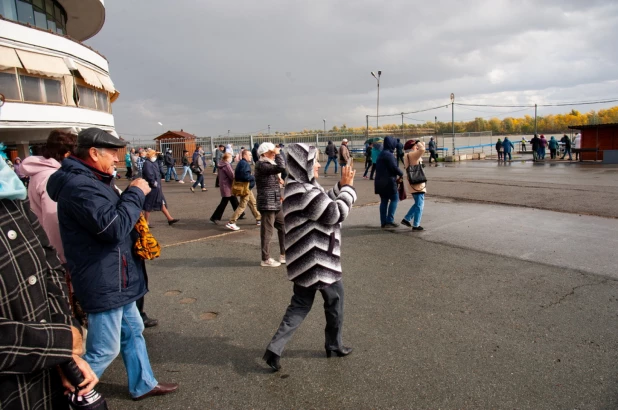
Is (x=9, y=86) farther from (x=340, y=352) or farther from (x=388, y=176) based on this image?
(x=340, y=352)

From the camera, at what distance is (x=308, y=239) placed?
3295 millimetres

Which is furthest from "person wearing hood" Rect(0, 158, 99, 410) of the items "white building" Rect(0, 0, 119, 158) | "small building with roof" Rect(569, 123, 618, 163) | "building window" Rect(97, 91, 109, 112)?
"building window" Rect(97, 91, 109, 112)

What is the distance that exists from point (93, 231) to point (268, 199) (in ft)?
12.5

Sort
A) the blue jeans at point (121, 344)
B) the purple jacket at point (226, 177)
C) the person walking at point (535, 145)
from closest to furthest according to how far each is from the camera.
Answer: the blue jeans at point (121, 344), the purple jacket at point (226, 177), the person walking at point (535, 145)

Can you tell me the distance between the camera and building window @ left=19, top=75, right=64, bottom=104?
2025 centimetres

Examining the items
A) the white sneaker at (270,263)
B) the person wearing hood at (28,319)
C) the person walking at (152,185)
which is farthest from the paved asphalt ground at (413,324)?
the person wearing hood at (28,319)

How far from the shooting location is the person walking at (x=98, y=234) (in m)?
2.46

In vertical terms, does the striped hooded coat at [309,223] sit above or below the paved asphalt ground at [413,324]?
above

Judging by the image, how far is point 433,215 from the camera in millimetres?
9430

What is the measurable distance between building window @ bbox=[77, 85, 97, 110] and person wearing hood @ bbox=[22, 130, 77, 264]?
920 inches

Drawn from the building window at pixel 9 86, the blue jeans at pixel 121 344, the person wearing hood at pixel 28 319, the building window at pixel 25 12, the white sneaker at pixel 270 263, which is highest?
the building window at pixel 25 12

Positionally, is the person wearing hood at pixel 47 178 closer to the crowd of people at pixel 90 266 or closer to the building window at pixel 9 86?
the crowd of people at pixel 90 266

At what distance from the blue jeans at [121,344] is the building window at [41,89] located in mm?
22193

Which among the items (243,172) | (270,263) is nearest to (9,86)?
(243,172)
